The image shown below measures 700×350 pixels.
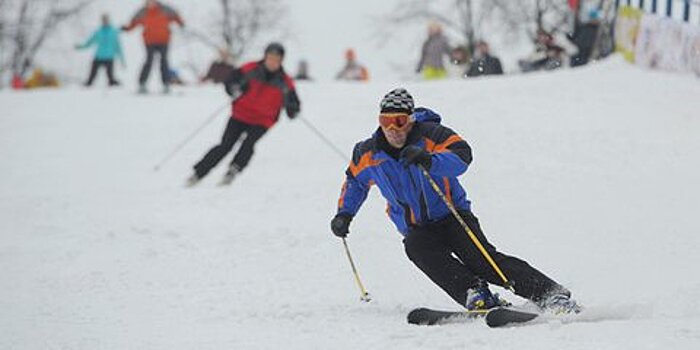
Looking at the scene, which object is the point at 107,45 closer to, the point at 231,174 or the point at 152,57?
the point at 152,57

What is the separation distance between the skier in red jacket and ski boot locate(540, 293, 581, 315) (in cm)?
604

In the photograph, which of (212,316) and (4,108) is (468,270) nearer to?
(212,316)

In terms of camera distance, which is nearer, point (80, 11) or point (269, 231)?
point (269, 231)

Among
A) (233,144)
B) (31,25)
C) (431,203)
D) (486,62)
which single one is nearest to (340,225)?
(431,203)

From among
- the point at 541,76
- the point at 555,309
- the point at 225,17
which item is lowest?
the point at 225,17

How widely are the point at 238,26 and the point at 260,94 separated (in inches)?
1389

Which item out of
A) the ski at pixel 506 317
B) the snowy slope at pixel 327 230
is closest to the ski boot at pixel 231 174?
the snowy slope at pixel 327 230

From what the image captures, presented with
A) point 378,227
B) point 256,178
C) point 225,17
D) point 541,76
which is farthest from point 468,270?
point 225,17

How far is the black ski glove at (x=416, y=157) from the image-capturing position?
5.18 metres

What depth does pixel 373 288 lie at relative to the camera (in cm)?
666

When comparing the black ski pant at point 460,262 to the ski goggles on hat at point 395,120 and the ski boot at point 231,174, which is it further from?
the ski boot at point 231,174

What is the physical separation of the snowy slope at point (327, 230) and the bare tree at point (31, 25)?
28804 millimetres

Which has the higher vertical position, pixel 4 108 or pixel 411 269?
pixel 411 269

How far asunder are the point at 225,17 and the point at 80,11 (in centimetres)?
562
